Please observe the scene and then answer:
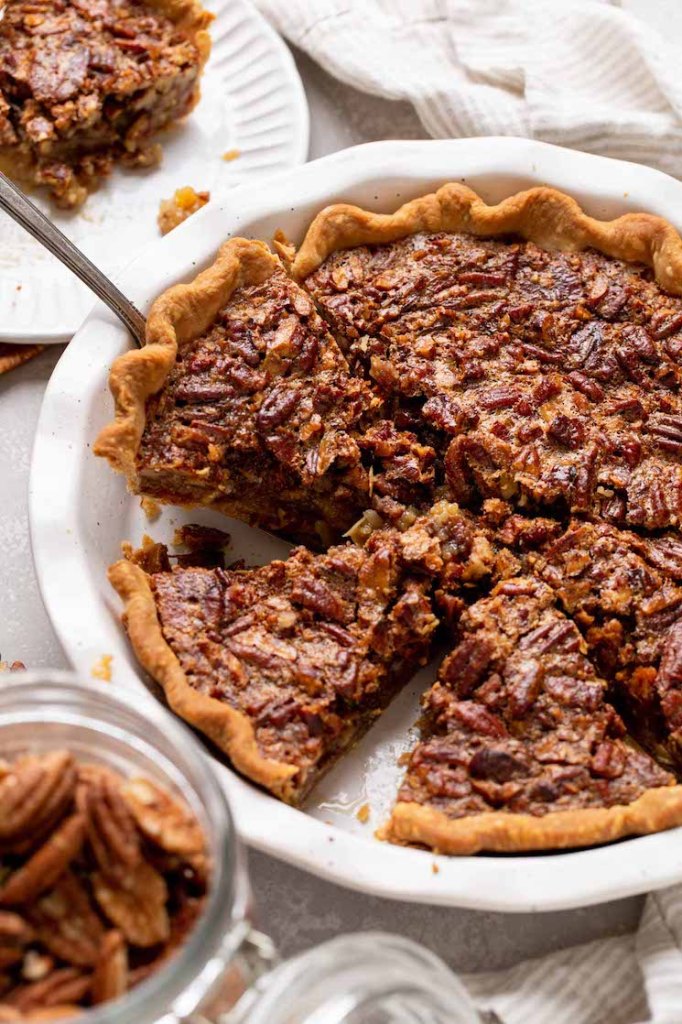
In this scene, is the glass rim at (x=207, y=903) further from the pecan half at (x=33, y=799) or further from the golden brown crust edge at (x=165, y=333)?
the golden brown crust edge at (x=165, y=333)

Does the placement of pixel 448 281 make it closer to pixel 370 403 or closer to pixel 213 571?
pixel 370 403

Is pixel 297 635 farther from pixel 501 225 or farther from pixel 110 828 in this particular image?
pixel 501 225

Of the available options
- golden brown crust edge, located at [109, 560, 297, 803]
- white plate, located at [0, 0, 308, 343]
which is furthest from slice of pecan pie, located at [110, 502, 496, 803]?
white plate, located at [0, 0, 308, 343]

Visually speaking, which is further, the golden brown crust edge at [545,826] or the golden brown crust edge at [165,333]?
the golden brown crust edge at [165,333]

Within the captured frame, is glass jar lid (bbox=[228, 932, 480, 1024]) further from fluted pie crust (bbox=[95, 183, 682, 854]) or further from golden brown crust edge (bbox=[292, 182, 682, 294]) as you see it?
golden brown crust edge (bbox=[292, 182, 682, 294])

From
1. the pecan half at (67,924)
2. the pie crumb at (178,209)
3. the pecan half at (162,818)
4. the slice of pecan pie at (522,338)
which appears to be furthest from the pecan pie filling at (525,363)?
the pecan half at (67,924)
